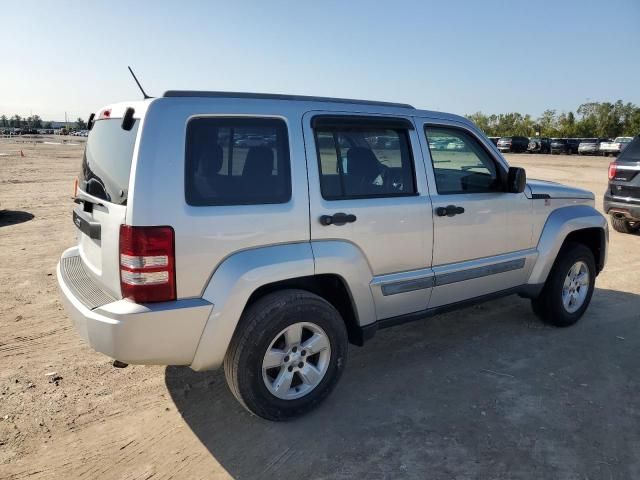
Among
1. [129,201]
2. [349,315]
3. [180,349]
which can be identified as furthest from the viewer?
[349,315]

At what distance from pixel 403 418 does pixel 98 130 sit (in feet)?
9.00

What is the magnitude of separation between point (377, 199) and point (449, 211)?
648 mm

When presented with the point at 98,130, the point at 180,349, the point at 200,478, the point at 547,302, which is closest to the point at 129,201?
the point at 180,349

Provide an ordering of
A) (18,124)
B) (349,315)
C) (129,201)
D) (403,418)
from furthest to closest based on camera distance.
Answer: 1. (18,124)
2. (349,315)
3. (403,418)
4. (129,201)

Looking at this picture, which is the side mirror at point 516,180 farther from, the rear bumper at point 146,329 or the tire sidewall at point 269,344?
the rear bumper at point 146,329

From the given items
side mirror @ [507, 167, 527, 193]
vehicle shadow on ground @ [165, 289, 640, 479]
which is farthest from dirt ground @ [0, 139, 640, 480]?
side mirror @ [507, 167, 527, 193]

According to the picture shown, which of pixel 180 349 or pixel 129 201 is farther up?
pixel 129 201

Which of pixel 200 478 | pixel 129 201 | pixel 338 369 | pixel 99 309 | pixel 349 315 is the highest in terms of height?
pixel 129 201

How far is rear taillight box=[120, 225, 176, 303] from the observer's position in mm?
2531

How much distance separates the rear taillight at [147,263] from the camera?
8.30 ft

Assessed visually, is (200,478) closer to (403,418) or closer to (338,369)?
(338,369)

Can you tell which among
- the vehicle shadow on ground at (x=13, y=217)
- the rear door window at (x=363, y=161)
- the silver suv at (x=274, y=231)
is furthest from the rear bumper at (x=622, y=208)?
the vehicle shadow on ground at (x=13, y=217)

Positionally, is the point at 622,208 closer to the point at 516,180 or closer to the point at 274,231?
the point at 516,180

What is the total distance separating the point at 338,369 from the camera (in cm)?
328
